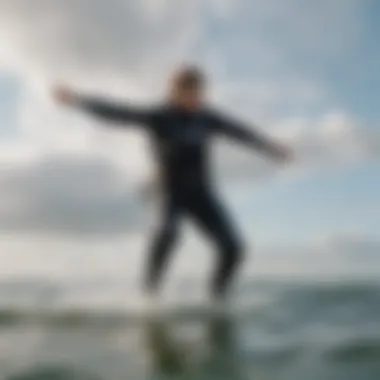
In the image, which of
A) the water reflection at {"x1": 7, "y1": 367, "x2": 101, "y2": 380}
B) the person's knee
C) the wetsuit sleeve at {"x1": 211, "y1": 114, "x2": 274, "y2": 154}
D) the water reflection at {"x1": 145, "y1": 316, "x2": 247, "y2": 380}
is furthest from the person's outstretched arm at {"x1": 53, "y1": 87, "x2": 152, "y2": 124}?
the water reflection at {"x1": 7, "y1": 367, "x2": 101, "y2": 380}

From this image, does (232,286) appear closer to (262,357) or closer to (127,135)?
(262,357)

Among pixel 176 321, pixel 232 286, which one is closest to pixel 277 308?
pixel 232 286

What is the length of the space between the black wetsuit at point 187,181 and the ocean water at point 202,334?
11 centimetres

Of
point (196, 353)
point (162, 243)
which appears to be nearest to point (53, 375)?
point (196, 353)

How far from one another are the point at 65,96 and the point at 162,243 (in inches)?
20.9

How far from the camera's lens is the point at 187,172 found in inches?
101

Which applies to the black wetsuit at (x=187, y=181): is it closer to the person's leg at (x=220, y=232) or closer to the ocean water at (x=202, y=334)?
the person's leg at (x=220, y=232)

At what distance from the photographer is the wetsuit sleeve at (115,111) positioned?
8.13ft

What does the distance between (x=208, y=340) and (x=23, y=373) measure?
1.72ft

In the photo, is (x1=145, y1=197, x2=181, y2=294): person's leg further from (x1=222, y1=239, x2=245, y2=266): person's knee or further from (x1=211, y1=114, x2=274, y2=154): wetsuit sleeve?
(x1=211, y1=114, x2=274, y2=154): wetsuit sleeve

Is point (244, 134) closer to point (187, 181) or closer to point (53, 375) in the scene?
point (187, 181)

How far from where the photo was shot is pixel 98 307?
255 cm

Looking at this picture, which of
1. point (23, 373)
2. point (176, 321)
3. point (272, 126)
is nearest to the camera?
point (23, 373)

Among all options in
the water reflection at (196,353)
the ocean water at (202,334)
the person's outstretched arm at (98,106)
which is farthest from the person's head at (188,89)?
the water reflection at (196,353)
